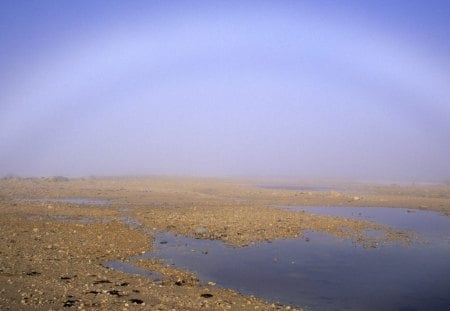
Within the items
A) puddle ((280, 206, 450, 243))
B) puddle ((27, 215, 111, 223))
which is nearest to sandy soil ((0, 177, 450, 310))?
puddle ((27, 215, 111, 223))

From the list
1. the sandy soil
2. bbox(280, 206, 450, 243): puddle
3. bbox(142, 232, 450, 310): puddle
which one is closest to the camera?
the sandy soil

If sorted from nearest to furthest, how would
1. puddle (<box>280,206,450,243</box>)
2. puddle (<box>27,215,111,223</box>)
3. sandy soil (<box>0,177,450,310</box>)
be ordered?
1. sandy soil (<box>0,177,450,310</box>)
2. puddle (<box>27,215,111,223</box>)
3. puddle (<box>280,206,450,243</box>)

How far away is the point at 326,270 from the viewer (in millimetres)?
15086

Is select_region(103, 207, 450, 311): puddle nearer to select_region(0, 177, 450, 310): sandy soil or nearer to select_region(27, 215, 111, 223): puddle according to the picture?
select_region(0, 177, 450, 310): sandy soil

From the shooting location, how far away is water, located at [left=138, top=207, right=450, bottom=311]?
12.1 metres

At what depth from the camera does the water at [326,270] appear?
39.6ft

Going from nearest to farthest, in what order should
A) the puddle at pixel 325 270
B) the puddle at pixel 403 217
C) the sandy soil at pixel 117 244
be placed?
the sandy soil at pixel 117 244
the puddle at pixel 325 270
the puddle at pixel 403 217

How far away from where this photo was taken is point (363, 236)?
→ 70.3ft

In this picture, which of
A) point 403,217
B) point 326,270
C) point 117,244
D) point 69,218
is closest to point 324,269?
point 326,270

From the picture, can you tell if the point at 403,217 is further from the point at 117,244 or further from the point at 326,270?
the point at 117,244

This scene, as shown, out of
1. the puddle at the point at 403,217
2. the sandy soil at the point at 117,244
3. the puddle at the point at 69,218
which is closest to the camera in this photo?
the sandy soil at the point at 117,244

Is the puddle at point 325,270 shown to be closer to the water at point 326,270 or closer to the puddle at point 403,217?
the water at point 326,270

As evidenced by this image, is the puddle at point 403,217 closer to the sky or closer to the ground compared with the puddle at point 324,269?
closer to the sky

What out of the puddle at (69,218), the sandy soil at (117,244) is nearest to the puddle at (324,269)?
the sandy soil at (117,244)
